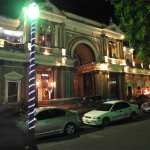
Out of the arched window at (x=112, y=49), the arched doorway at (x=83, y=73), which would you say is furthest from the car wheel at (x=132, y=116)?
the arched window at (x=112, y=49)

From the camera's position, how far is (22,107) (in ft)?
74.6

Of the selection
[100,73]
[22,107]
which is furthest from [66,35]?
[22,107]

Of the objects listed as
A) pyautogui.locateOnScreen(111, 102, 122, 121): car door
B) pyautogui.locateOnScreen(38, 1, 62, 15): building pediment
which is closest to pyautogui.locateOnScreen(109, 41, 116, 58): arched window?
pyautogui.locateOnScreen(38, 1, 62, 15): building pediment

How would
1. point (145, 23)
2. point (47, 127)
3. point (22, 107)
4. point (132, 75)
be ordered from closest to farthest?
point (145, 23) → point (47, 127) → point (22, 107) → point (132, 75)

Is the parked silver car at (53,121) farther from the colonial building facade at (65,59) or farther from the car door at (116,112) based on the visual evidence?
the colonial building facade at (65,59)

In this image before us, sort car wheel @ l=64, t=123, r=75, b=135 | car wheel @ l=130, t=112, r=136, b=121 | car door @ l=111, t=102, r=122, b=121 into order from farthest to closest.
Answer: car wheel @ l=130, t=112, r=136, b=121
car door @ l=111, t=102, r=122, b=121
car wheel @ l=64, t=123, r=75, b=135

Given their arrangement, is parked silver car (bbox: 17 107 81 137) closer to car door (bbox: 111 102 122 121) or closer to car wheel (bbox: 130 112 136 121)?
car door (bbox: 111 102 122 121)

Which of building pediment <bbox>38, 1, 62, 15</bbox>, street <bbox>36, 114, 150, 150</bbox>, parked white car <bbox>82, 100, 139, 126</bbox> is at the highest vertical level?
building pediment <bbox>38, 1, 62, 15</bbox>

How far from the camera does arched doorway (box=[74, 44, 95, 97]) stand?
113ft

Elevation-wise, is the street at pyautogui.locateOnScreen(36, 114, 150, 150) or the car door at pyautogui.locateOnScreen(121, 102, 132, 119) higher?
the car door at pyautogui.locateOnScreen(121, 102, 132, 119)

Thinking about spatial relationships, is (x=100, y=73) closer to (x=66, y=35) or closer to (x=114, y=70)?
(x=114, y=70)

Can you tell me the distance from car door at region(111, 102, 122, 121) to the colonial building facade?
40.8 ft

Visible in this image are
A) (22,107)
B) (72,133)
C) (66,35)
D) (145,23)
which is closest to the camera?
(145,23)

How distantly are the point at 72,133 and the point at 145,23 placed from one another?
24.1ft
